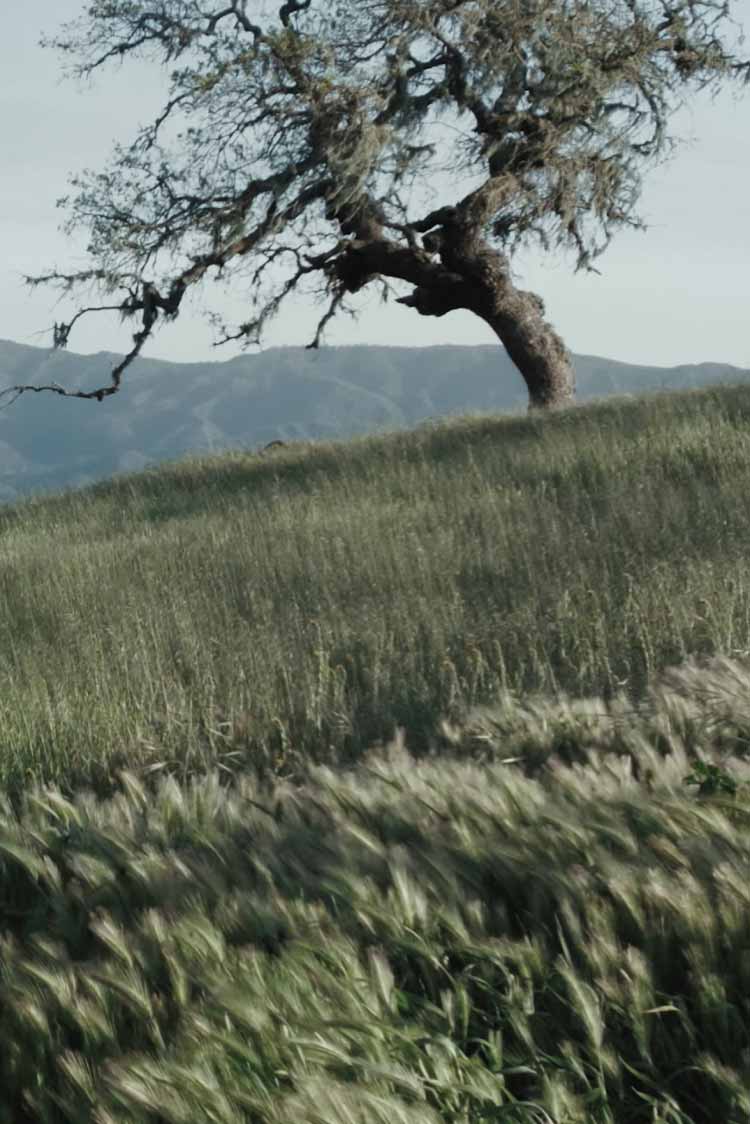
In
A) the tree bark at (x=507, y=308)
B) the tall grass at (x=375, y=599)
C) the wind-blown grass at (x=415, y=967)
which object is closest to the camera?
the wind-blown grass at (x=415, y=967)

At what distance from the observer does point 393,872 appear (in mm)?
2691

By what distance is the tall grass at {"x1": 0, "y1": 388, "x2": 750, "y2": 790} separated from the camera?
5840 millimetres

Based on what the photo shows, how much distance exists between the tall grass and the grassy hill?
41 millimetres

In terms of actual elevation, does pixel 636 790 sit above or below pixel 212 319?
below

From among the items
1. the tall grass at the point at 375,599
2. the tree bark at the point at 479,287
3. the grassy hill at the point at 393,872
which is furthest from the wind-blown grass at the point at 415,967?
the tree bark at the point at 479,287

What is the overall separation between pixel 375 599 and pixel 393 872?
218 inches

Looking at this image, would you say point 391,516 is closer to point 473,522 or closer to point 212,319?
point 473,522

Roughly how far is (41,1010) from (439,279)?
1936 centimetres

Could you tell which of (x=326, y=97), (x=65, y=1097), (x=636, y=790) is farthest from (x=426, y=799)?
(x=326, y=97)

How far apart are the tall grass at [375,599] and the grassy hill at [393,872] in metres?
0.04

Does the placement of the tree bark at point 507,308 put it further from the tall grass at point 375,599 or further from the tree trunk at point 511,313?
the tall grass at point 375,599

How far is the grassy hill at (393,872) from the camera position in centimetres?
232

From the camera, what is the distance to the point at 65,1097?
2.46 m

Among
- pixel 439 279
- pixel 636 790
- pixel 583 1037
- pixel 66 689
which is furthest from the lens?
pixel 439 279
